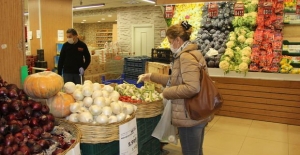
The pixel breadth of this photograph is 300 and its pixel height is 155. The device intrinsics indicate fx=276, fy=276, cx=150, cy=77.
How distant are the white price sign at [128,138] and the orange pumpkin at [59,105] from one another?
0.41 meters

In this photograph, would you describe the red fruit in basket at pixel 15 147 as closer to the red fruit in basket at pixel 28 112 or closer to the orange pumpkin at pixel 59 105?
the red fruit in basket at pixel 28 112

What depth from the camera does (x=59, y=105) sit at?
1.88m

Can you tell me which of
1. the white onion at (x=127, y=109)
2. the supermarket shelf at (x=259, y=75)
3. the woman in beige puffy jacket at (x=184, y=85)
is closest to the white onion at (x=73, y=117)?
the white onion at (x=127, y=109)

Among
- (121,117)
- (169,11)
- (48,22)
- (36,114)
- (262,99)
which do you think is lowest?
(262,99)

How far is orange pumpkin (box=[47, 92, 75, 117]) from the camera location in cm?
189

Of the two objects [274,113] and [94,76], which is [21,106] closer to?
[274,113]

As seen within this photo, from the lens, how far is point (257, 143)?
4008mm

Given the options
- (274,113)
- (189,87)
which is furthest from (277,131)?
(189,87)

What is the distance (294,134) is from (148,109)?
3.15 m

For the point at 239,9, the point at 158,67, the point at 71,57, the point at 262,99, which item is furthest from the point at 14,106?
the point at 239,9

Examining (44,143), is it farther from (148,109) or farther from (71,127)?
(148,109)

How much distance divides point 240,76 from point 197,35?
1251 mm

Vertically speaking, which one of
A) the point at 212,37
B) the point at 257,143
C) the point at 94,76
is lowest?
the point at 257,143

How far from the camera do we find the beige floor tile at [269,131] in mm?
4275
